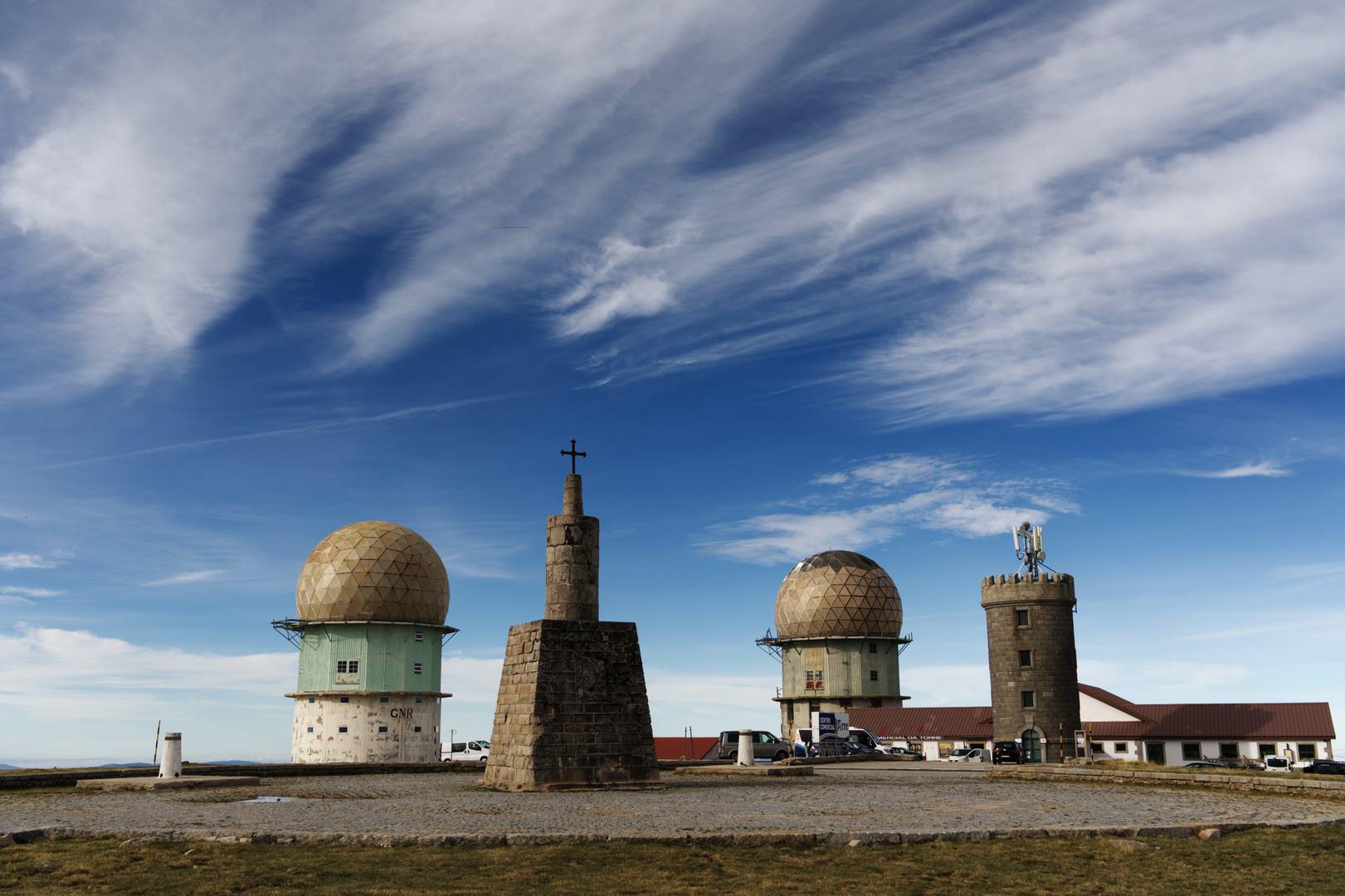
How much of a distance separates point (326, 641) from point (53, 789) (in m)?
24.8

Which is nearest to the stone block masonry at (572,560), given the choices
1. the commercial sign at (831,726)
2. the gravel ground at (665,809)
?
the gravel ground at (665,809)

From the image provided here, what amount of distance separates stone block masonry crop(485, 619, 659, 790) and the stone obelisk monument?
2 cm

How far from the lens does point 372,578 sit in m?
46.5

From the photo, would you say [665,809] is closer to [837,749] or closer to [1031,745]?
[837,749]

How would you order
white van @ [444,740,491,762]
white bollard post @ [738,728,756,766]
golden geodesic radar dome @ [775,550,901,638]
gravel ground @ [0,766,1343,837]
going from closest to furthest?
gravel ground @ [0,766,1343,837]
white bollard post @ [738,728,756,766]
white van @ [444,740,491,762]
golden geodesic radar dome @ [775,550,901,638]

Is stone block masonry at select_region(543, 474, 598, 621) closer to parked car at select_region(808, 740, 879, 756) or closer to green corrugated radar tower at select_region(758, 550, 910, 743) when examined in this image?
parked car at select_region(808, 740, 879, 756)

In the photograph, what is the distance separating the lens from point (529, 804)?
57.7 ft

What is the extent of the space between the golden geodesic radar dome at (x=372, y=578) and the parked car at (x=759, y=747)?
15916 millimetres

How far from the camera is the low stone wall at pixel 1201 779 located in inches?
A: 833

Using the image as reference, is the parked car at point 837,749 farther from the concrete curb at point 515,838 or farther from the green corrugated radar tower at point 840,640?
the concrete curb at point 515,838

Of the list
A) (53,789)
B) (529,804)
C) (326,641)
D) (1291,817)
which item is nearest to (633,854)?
(529,804)

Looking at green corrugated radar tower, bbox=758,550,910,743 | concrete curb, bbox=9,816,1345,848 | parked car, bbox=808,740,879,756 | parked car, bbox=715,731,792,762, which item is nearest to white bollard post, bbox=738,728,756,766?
parked car, bbox=715,731,792,762

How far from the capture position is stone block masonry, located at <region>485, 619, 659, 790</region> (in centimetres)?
2173

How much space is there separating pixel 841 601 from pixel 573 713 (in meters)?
39.7
